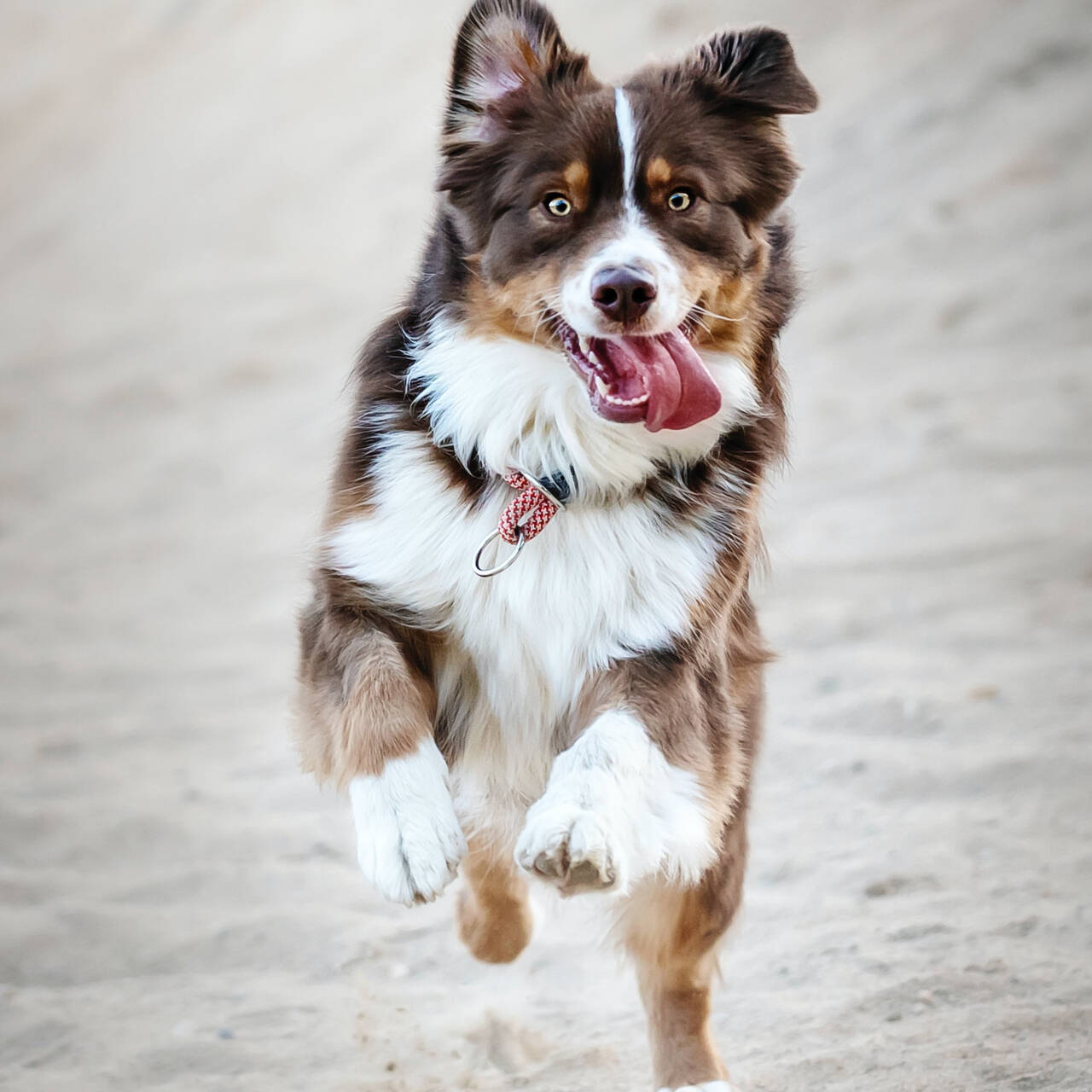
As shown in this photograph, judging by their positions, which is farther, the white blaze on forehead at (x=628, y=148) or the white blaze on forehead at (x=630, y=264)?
the white blaze on forehead at (x=628, y=148)

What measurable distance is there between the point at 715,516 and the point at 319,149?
11.1 metres

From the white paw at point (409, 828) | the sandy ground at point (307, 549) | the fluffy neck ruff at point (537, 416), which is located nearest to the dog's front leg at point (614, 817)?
the white paw at point (409, 828)

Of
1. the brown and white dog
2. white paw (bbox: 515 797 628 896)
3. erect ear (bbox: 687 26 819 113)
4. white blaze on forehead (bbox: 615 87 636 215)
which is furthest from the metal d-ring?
erect ear (bbox: 687 26 819 113)

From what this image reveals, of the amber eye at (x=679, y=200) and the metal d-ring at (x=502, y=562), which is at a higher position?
the amber eye at (x=679, y=200)

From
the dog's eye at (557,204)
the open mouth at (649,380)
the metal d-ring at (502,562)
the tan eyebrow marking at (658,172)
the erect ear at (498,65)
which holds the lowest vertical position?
the metal d-ring at (502,562)

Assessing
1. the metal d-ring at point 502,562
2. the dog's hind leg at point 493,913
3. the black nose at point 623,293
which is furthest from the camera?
the dog's hind leg at point 493,913

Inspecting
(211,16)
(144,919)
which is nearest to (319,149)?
(211,16)

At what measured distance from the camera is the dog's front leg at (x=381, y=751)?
2.82m

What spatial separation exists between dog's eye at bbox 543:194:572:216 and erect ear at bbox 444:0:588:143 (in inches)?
9.9

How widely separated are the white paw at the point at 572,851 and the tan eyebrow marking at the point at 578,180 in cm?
126

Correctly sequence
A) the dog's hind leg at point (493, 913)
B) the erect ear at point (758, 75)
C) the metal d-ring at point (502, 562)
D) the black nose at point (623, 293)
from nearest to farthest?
1. the black nose at point (623, 293)
2. the metal d-ring at point (502, 562)
3. the erect ear at point (758, 75)
4. the dog's hind leg at point (493, 913)

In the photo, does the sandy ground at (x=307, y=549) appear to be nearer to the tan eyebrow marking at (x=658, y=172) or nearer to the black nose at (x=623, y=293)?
the black nose at (x=623, y=293)

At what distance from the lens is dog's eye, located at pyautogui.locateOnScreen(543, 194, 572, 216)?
3105 millimetres

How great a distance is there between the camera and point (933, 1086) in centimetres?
341
